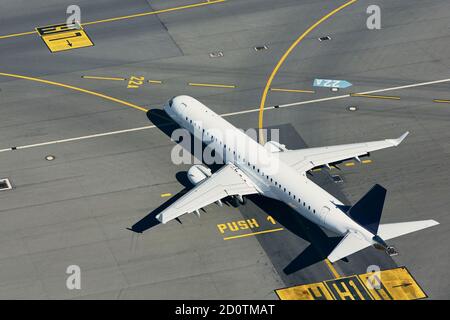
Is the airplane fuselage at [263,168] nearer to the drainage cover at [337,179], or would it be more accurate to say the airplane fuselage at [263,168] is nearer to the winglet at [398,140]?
the drainage cover at [337,179]

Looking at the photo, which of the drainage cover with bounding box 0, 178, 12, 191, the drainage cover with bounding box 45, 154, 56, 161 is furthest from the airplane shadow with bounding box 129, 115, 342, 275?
the drainage cover with bounding box 0, 178, 12, 191

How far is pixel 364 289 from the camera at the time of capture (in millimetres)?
108562

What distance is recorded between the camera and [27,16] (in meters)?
165

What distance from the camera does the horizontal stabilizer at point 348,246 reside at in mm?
106312

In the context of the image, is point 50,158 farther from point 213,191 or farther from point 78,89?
point 213,191

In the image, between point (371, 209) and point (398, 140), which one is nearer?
point (371, 209)

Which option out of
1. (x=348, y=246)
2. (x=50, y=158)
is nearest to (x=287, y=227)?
(x=348, y=246)

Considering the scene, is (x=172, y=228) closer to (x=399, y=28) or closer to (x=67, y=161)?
(x=67, y=161)

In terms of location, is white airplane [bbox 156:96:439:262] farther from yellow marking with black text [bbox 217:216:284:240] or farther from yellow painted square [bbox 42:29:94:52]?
yellow painted square [bbox 42:29:94:52]

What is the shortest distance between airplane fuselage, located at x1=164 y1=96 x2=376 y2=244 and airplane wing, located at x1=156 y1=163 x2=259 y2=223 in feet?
3.71

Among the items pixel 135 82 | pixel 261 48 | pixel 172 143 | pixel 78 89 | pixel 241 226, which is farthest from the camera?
pixel 261 48

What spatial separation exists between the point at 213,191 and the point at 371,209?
2029 centimetres
